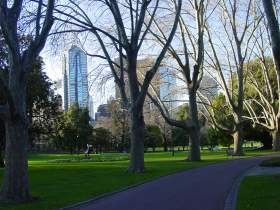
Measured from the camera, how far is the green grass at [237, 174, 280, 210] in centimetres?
1217

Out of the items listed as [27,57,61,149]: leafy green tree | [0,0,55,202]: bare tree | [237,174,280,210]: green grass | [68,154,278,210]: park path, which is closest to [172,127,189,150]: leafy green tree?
[27,57,61,149]: leafy green tree

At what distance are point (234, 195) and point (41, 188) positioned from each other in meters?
8.83

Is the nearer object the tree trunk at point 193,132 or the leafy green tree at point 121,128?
the tree trunk at point 193,132

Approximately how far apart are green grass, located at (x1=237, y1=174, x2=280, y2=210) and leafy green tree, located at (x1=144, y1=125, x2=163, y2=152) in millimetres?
90717

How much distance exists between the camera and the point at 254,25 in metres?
52.2

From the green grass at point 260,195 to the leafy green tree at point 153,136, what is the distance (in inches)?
3572

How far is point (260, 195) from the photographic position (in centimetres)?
1434

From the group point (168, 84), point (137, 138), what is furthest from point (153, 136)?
point (137, 138)

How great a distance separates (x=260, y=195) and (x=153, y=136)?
316 feet

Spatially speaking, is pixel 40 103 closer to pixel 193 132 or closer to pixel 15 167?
pixel 193 132

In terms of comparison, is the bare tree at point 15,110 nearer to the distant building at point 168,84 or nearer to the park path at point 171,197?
the park path at point 171,197

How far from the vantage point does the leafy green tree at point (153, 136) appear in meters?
110

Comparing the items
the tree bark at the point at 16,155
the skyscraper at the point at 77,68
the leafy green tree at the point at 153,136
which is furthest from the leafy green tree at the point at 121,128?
the tree bark at the point at 16,155

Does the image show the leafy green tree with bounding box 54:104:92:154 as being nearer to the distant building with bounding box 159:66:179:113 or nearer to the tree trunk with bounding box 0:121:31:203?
the distant building with bounding box 159:66:179:113
